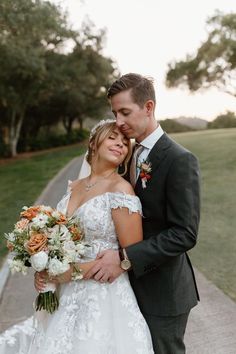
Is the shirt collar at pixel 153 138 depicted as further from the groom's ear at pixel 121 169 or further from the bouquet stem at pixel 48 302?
the bouquet stem at pixel 48 302

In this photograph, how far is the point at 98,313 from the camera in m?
2.77

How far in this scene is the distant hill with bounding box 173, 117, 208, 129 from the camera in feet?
177

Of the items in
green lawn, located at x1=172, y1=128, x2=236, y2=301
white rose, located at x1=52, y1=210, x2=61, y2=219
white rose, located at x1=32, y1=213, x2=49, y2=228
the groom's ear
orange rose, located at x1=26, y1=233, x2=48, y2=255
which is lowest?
green lawn, located at x1=172, y1=128, x2=236, y2=301

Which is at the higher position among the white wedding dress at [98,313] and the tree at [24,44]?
the tree at [24,44]

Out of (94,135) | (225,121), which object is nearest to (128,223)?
(94,135)

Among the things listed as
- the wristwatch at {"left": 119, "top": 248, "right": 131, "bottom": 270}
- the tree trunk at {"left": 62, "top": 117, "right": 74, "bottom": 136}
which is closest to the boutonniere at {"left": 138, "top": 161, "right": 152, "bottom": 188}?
the wristwatch at {"left": 119, "top": 248, "right": 131, "bottom": 270}

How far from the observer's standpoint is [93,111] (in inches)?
1640

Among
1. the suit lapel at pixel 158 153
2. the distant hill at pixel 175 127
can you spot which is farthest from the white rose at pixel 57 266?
the distant hill at pixel 175 127

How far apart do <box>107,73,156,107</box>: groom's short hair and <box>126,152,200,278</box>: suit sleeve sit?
44cm

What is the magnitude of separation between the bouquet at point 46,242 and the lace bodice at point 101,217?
0.06 m

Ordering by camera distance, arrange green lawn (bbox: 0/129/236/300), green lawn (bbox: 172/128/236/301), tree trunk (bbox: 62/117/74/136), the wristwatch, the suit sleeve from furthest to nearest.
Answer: tree trunk (bbox: 62/117/74/136)
green lawn (bbox: 0/129/236/300)
green lawn (bbox: 172/128/236/301)
the wristwatch
the suit sleeve

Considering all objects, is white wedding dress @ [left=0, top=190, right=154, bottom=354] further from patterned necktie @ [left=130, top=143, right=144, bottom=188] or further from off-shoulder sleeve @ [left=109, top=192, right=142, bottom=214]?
patterned necktie @ [left=130, top=143, right=144, bottom=188]

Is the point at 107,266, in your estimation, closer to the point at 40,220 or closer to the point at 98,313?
the point at 98,313

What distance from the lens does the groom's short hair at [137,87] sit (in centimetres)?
258
